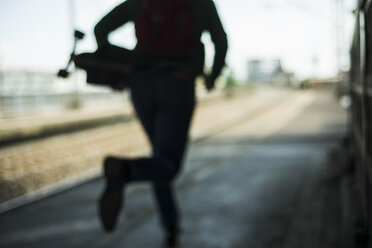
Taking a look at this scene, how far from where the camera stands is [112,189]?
2117 millimetres

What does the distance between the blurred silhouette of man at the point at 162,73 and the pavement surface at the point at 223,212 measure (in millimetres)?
762

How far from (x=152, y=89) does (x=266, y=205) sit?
5.70ft

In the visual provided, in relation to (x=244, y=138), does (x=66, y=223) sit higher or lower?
higher

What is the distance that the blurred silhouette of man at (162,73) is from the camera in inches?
84.2

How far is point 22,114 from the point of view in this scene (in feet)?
61.3

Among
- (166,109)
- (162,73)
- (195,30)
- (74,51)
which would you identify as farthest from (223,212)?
(74,51)

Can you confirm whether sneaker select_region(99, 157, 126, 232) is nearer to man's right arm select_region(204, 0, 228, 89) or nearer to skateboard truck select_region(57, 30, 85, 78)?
skateboard truck select_region(57, 30, 85, 78)

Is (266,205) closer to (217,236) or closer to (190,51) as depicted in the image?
(217,236)

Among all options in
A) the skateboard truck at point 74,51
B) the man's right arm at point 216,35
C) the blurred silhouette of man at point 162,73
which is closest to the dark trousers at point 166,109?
the blurred silhouette of man at point 162,73

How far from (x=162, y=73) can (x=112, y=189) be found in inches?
26.9

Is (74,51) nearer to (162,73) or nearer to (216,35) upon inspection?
(162,73)

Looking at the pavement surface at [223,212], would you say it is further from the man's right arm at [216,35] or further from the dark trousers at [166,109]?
the man's right arm at [216,35]

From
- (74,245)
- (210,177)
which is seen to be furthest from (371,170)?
(210,177)

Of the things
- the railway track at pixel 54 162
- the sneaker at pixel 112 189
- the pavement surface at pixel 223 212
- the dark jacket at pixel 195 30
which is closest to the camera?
the sneaker at pixel 112 189
